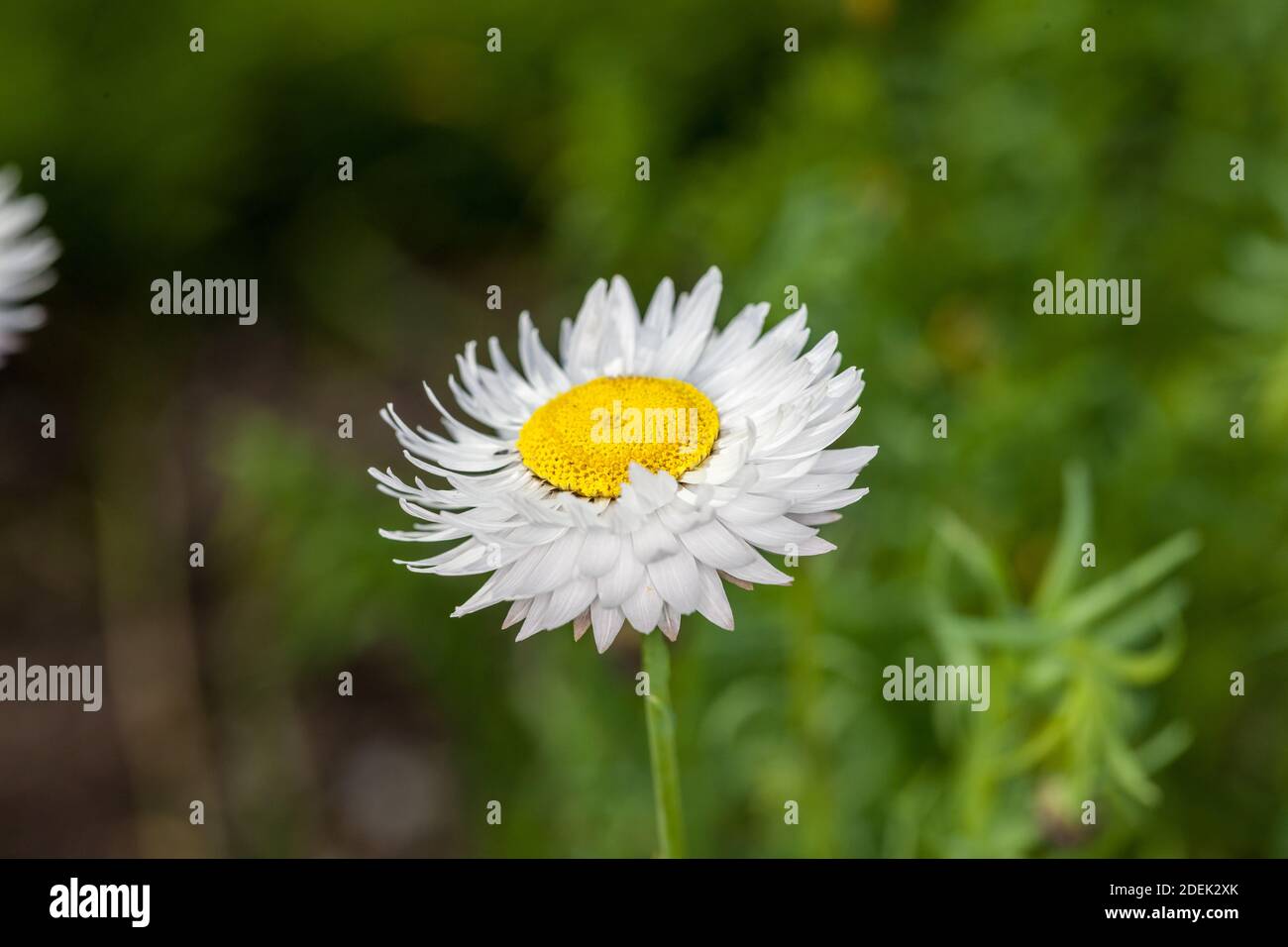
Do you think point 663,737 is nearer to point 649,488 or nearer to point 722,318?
point 649,488

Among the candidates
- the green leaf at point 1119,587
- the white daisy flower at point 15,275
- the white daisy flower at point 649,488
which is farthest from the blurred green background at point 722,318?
the white daisy flower at point 15,275

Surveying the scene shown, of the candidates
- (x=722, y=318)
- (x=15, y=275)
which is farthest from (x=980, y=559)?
(x=15, y=275)

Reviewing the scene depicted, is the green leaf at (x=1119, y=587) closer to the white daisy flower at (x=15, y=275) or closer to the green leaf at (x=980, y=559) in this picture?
the green leaf at (x=980, y=559)

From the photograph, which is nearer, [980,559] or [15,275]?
[980,559]

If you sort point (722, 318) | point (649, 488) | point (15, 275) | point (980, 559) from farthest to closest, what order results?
point (722, 318) → point (15, 275) → point (980, 559) → point (649, 488)

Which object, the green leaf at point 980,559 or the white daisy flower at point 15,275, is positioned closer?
the green leaf at point 980,559

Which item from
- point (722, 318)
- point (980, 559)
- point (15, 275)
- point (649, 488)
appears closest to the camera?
point (649, 488)

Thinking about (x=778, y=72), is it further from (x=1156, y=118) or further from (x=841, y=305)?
(x=841, y=305)
